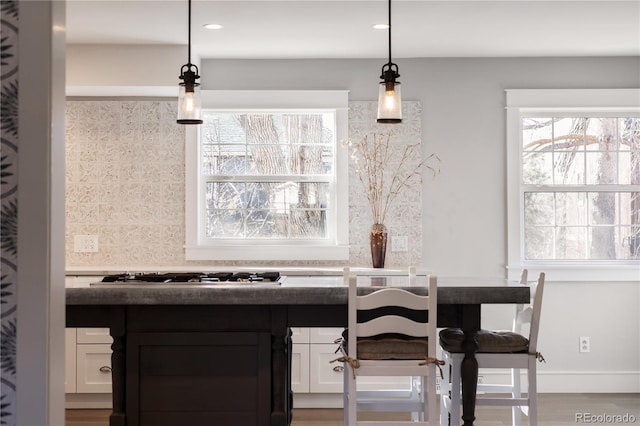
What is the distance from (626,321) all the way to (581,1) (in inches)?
104

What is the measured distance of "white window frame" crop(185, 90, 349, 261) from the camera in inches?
206

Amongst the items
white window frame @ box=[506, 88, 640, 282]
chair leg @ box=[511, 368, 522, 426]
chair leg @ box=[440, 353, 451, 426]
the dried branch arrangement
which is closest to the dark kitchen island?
chair leg @ box=[440, 353, 451, 426]

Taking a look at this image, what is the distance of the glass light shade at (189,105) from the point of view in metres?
3.47

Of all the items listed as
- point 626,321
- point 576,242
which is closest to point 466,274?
point 576,242

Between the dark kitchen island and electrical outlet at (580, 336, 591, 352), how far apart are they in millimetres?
2481

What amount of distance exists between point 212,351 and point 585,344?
11.0 ft

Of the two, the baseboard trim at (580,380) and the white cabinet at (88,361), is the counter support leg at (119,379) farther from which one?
the baseboard trim at (580,380)

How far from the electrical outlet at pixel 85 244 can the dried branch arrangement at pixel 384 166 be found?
2.09 metres

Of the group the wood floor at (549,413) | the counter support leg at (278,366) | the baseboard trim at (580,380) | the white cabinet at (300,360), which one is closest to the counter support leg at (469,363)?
the counter support leg at (278,366)

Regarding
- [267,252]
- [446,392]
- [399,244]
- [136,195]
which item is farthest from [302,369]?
[136,195]

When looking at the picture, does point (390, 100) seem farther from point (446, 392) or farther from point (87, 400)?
point (87, 400)

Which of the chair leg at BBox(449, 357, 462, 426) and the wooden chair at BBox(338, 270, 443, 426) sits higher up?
the wooden chair at BBox(338, 270, 443, 426)

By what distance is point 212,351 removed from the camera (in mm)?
3205

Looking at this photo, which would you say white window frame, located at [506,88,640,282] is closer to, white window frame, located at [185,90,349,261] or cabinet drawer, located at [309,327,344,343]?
white window frame, located at [185,90,349,261]
